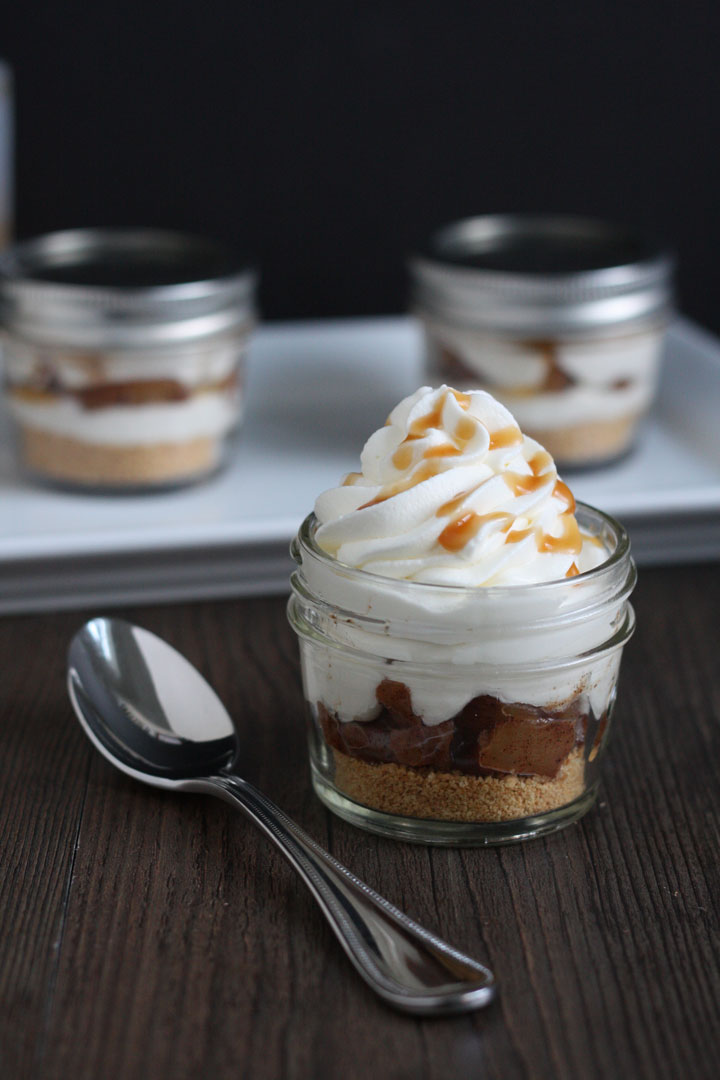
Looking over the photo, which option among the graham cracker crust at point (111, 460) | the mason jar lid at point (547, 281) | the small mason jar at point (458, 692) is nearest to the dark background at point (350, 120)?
the mason jar lid at point (547, 281)

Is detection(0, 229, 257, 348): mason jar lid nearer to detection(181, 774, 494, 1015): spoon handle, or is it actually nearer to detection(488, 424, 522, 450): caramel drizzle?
detection(488, 424, 522, 450): caramel drizzle

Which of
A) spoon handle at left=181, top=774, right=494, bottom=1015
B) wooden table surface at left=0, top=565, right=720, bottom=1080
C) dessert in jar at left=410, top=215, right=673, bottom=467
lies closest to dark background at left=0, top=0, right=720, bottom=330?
dessert in jar at left=410, top=215, right=673, bottom=467

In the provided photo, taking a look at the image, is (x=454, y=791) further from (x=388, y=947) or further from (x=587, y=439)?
(x=587, y=439)

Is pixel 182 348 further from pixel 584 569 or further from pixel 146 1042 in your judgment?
pixel 146 1042

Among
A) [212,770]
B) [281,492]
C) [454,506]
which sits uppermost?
[454,506]

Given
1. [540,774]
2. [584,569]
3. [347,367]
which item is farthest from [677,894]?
[347,367]

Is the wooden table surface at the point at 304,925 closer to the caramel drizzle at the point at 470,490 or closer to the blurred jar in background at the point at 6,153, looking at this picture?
the caramel drizzle at the point at 470,490

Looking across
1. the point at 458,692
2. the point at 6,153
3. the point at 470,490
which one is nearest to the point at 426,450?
the point at 470,490
